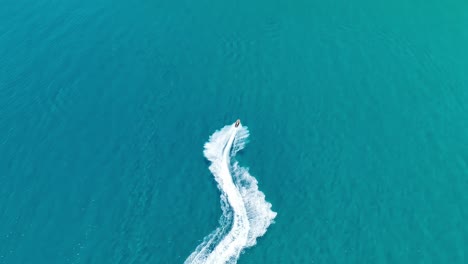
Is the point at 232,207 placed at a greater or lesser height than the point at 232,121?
Answer: lesser

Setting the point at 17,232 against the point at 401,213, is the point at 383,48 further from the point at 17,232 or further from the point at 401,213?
the point at 17,232

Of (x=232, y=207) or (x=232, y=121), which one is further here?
(x=232, y=121)

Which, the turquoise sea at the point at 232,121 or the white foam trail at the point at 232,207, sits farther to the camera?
the turquoise sea at the point at 232,121

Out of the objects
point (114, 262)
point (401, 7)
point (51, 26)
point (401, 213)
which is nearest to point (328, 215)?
point (401, 213)

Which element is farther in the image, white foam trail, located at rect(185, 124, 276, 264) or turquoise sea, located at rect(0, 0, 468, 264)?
turquoise sea, located at rect(0, 0, 468, 264)
